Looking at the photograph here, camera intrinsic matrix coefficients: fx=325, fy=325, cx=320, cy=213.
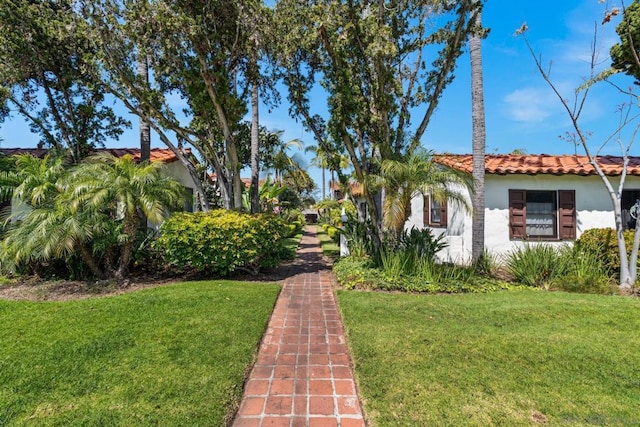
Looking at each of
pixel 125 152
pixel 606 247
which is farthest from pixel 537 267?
pixel 125 152

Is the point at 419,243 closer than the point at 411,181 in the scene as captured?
No

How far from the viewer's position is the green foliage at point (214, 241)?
8.41m

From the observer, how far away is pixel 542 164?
37.6 ft

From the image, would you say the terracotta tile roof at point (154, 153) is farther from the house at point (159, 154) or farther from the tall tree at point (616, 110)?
the tall tree at point (616, 110)

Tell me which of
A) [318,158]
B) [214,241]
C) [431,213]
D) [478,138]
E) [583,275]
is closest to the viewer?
[583,275]

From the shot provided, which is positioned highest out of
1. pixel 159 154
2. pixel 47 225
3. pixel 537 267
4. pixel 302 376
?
pixel 159 154

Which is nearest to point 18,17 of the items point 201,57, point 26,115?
point 26,115

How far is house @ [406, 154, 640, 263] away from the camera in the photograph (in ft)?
35.9

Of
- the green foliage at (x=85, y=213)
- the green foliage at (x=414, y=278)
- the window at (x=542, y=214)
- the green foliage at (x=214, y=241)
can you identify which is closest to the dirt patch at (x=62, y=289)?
the green foliage at (x=85, y=213)

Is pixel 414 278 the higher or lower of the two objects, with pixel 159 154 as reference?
lower

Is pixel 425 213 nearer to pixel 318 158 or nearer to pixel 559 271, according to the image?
pixel 559 271

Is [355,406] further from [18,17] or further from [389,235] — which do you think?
[18,17]

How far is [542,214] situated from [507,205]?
1.36 m

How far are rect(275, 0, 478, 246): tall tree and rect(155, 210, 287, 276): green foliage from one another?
3.38 metres
